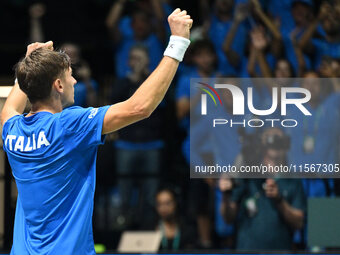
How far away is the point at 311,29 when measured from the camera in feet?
19.6

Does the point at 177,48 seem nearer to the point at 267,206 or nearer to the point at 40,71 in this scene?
the point at 40,71

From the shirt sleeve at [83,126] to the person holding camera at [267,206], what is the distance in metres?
2.16

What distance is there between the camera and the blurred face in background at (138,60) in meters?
6.56

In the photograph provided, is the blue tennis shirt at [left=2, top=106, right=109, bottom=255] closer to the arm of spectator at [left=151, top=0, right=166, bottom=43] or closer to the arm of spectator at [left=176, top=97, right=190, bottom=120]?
the arm of spectator at [left=176, top=97, right=190, bottom=120]

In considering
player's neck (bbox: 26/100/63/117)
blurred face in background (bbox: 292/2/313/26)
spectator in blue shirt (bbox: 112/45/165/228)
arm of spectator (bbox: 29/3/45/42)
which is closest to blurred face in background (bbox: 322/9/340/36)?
blurred face in background (bbox: 292/2/313/26)

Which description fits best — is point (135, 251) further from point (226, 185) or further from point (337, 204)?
point (337, 204)

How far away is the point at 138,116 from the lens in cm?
282

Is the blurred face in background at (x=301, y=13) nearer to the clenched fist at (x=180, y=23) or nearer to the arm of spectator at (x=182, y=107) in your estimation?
the arm of spectator at (x=182, y=107)

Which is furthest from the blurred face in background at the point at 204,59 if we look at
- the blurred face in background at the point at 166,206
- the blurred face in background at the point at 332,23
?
the blurred face in background at the point at 166,206

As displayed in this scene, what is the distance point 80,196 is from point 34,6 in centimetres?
495

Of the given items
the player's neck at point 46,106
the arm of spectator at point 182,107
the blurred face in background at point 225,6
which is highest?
the blurred face in background at point 225,6

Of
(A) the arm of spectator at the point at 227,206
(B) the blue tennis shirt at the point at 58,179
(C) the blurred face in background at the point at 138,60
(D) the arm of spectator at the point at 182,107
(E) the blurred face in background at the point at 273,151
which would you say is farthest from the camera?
(C) the blurred face in background at the point at 138,60

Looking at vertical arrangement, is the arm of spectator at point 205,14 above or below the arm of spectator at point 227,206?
above

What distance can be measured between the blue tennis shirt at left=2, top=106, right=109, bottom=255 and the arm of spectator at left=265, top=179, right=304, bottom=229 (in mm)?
2257
